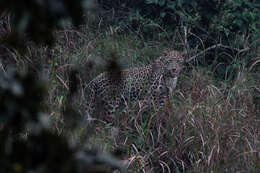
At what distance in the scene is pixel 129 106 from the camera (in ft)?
15.3

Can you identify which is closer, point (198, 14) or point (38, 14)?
point (38, 14)

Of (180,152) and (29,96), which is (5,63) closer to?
(180,152)

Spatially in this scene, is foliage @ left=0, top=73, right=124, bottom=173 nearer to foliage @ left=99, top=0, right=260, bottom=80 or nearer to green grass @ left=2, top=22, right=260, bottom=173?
green grass @ left=2, top=22, right=260, bottom=173

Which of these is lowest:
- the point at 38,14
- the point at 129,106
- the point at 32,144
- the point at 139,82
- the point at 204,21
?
the point at 139,82

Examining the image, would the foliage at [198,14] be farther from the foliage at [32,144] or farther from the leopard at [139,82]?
the foliage at [32,144]

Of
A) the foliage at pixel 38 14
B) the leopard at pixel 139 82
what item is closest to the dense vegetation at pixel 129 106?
the foliage at pixel 38 14

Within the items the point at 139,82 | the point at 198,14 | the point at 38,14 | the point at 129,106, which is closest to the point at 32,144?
the point at 38,14

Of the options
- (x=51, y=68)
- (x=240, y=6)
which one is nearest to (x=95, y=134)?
(x=51, y=68)

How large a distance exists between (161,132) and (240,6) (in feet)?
10.1

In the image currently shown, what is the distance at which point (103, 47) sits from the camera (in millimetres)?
6098

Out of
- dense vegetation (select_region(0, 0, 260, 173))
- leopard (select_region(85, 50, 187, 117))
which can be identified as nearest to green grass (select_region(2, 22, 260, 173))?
dense vegetation (select_region(0, 0, 260, 173))

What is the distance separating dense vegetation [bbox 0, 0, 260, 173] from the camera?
103cm

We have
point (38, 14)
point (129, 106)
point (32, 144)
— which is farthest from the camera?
point (129, 106)

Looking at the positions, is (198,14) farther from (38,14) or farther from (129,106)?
(38,14)
